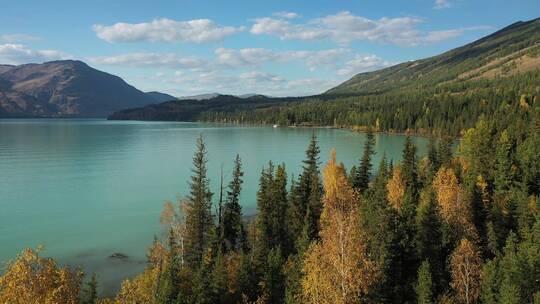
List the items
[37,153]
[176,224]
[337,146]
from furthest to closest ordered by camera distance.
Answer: [337,146] → [37,153] → [176,224]

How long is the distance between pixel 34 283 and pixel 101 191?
223 ft

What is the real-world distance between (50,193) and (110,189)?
453 inches

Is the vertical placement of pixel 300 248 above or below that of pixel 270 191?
below

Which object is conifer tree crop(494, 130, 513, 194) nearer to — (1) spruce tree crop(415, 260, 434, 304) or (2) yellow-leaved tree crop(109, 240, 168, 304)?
(1) spruce tree crop(415, 260, 434, 304)

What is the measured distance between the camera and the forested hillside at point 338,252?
107 ft

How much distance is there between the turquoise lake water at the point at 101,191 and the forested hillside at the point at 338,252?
720cm

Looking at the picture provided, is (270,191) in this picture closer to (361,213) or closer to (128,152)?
(361,213)

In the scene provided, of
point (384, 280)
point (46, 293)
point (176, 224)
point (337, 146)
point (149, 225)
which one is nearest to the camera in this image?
point (46, 293)

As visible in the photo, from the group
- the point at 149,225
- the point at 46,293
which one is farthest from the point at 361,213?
the point at 46,293

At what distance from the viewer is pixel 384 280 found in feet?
137

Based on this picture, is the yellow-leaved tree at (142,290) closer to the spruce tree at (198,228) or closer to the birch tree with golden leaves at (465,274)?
the spruce tree at (198,228)

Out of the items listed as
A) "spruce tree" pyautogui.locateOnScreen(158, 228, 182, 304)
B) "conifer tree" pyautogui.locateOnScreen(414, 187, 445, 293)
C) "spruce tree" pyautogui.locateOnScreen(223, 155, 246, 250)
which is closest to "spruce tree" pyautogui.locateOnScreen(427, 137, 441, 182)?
"conifer tree" pyautogui.locateOnScreen(414, 187, 445, 293)

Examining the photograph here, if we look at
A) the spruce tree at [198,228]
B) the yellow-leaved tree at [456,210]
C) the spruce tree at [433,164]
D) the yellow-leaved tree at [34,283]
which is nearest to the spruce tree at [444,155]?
the spruce tree at [433,164]

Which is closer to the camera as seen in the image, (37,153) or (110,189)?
(110,189)
